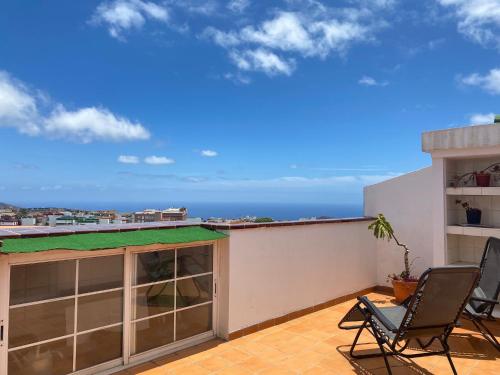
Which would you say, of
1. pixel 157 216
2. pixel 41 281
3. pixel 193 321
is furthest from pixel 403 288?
pixel 157 216

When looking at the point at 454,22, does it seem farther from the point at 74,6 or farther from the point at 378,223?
the point at 74,6

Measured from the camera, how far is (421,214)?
702 cm

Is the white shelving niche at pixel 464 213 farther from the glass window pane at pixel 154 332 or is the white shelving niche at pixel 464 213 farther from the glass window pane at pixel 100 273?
the glass window pane at pixel 100 273

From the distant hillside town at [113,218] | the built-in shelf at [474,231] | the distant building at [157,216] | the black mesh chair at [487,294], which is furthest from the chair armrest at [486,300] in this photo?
the distant building at [157,216]

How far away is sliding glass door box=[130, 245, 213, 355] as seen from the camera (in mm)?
4219

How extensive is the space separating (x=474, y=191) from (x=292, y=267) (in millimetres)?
3167

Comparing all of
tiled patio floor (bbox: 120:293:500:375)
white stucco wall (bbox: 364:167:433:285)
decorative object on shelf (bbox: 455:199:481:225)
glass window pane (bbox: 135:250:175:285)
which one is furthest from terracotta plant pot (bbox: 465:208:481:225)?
glass window pane (bbox: 135:250:175:285)

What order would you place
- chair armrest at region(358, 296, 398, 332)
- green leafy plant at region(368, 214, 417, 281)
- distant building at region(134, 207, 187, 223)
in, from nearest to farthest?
chair armrest at region(358, 296, 398, 332) → green leafy plant at region(368, 214, 417, 281) → distant building at region(134, 207, 187, 223)

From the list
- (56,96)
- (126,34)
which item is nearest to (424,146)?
(126,34)

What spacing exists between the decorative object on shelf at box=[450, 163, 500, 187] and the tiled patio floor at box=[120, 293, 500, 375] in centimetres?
227

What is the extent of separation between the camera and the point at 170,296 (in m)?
4.46

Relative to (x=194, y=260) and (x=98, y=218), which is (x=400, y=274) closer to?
(x=194, y=260)

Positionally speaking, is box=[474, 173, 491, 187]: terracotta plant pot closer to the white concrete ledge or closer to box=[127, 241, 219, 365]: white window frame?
the white concrete ledge

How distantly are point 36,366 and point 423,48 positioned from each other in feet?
41.9
